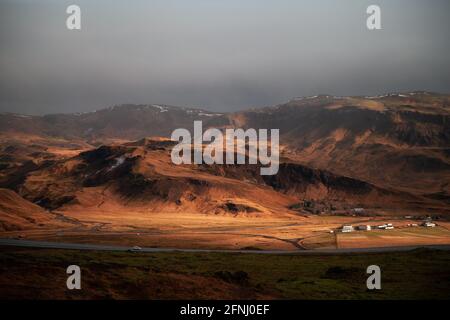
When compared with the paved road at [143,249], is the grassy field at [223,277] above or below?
above

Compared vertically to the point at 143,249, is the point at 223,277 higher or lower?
higher

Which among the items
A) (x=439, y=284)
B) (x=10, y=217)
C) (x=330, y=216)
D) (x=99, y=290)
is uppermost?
(x=99, y=290)

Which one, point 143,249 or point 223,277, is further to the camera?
point 143,249

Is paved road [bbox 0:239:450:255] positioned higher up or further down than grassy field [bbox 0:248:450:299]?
further down

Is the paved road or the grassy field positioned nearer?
the grassy field

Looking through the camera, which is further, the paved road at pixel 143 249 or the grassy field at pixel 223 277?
the paved road at pixel 143 249
